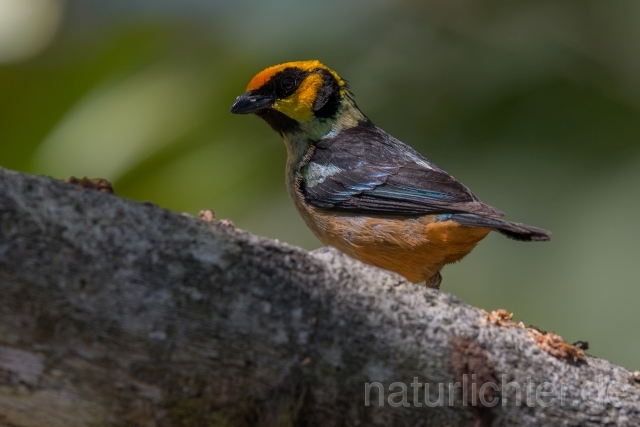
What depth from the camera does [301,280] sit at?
99.0 inches

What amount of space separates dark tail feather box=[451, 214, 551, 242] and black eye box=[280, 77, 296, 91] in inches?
67.7

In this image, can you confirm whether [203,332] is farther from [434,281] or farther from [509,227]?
[434,281]

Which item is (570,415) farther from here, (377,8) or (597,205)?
(377,8)

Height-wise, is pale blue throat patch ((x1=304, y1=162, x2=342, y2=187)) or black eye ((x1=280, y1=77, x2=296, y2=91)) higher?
black eye ((x1=280, y1=77, x2=296, y2=91))

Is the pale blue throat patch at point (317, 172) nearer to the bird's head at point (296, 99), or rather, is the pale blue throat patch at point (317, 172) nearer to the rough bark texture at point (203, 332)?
the bird's head at point (296, 99)

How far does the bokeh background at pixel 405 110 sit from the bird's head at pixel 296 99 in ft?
1.89

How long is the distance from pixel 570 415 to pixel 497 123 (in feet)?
11.3

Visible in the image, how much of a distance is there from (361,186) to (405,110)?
1.53m

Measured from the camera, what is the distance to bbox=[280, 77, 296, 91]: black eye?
5.25 m

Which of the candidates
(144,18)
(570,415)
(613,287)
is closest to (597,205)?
(613,287)

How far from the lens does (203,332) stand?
7.58 feet

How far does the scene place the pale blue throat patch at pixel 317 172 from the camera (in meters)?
4.81
